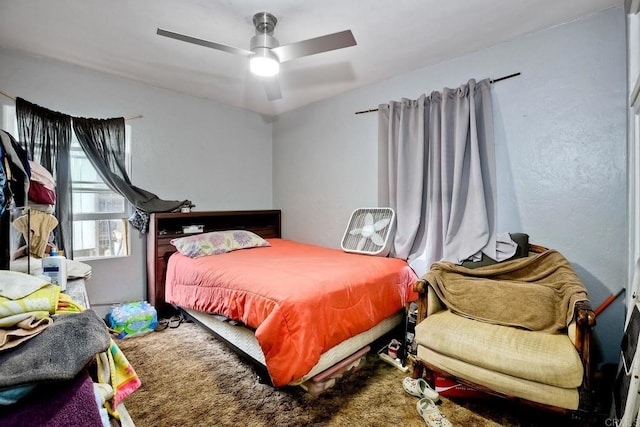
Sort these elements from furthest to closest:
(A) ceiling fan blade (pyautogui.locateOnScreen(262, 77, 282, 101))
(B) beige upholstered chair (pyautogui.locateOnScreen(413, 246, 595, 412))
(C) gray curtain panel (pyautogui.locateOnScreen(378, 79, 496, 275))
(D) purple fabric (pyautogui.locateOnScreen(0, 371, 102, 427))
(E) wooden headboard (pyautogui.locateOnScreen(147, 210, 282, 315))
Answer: (E) wooden headboard (pyautogui.locateOnScreen(147, 210, 282, 315)) < (A) ceiling fan blade (pyautogui.locateOnScreen(262, 77, 282, 101)) < (C) gray curtain panel (pyautogui.locateOnScreen(378, 79, 496, 275)) < (B) beige upholstered chair (pyautogui.locateOnScreen(413, 246, 595, 412)) < (D) purple fabric (pyautogui.locateOnScreen(0, 371, 102, 427))

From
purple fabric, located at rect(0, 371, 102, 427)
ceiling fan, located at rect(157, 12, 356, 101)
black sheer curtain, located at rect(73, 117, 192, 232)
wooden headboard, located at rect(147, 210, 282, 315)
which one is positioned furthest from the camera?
wooden headboard, located at rect(147, 210, 282, 315)

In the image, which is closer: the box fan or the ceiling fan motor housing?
the ceiling fan motor housing

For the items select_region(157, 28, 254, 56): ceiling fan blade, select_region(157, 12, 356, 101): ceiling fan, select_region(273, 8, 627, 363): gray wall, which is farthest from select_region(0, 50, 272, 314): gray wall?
select_region(273, 8, 627, 363): gray wall

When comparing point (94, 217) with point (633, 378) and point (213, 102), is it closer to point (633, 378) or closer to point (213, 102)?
point (213, 102)

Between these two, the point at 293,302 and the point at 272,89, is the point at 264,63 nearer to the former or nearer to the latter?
the point at 272,89

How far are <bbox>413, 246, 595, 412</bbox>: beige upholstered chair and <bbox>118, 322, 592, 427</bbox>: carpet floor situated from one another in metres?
0.20

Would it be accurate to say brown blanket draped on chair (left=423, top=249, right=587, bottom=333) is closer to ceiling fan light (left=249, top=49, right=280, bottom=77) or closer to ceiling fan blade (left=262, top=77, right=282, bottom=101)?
ceiling fan light (left=249, top=49, right=280, bottom=77)

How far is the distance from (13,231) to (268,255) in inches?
66.7

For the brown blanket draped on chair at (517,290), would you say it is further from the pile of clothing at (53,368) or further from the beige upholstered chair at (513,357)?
the pile of clothing at (53,368)

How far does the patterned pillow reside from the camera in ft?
9.07

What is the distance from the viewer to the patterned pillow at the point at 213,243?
109 inches

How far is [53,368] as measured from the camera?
0.58 meters

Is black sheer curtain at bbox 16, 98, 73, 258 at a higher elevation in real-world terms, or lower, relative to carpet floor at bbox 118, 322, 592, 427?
higher

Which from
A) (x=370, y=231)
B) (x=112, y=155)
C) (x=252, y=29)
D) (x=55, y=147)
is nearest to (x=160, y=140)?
(x=112, y=155)
